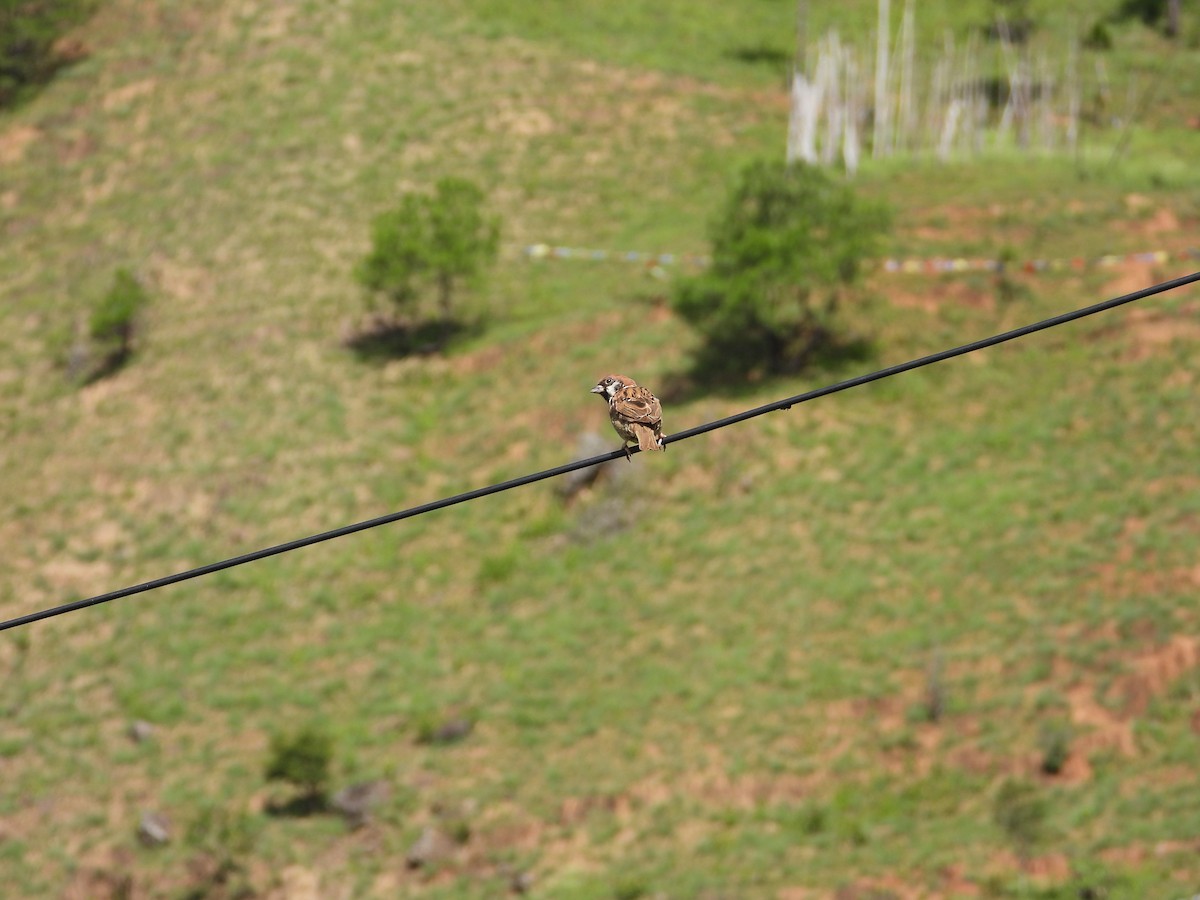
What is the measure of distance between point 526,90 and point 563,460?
2882 cm

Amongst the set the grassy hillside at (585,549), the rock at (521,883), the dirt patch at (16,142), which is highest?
the dirt patch at (16,142)

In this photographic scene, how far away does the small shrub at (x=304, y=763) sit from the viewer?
37.6m

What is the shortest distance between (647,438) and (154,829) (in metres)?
26.2

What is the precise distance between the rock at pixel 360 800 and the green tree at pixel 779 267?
18140mm

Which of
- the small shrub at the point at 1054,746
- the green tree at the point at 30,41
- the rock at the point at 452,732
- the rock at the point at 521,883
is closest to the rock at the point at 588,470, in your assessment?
the rock at the point at 452,732

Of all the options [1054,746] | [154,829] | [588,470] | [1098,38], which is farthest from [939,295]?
[1098,38]

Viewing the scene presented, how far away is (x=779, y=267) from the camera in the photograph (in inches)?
1848

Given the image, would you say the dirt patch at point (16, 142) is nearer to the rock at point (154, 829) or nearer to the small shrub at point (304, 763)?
the rock at point (154, 829)

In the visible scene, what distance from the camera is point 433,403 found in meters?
52.6

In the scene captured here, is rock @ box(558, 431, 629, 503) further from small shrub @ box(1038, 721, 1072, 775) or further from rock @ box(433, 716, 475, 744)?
small shrub @ box(1038, 721, 1072, 775)

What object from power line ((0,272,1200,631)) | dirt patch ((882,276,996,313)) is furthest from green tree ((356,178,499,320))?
power line ((0,272,1200,631))

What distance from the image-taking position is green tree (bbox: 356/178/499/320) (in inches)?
2122

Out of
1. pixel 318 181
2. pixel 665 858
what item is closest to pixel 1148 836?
pixel 665 858

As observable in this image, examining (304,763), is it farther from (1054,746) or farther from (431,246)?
(431,246)
